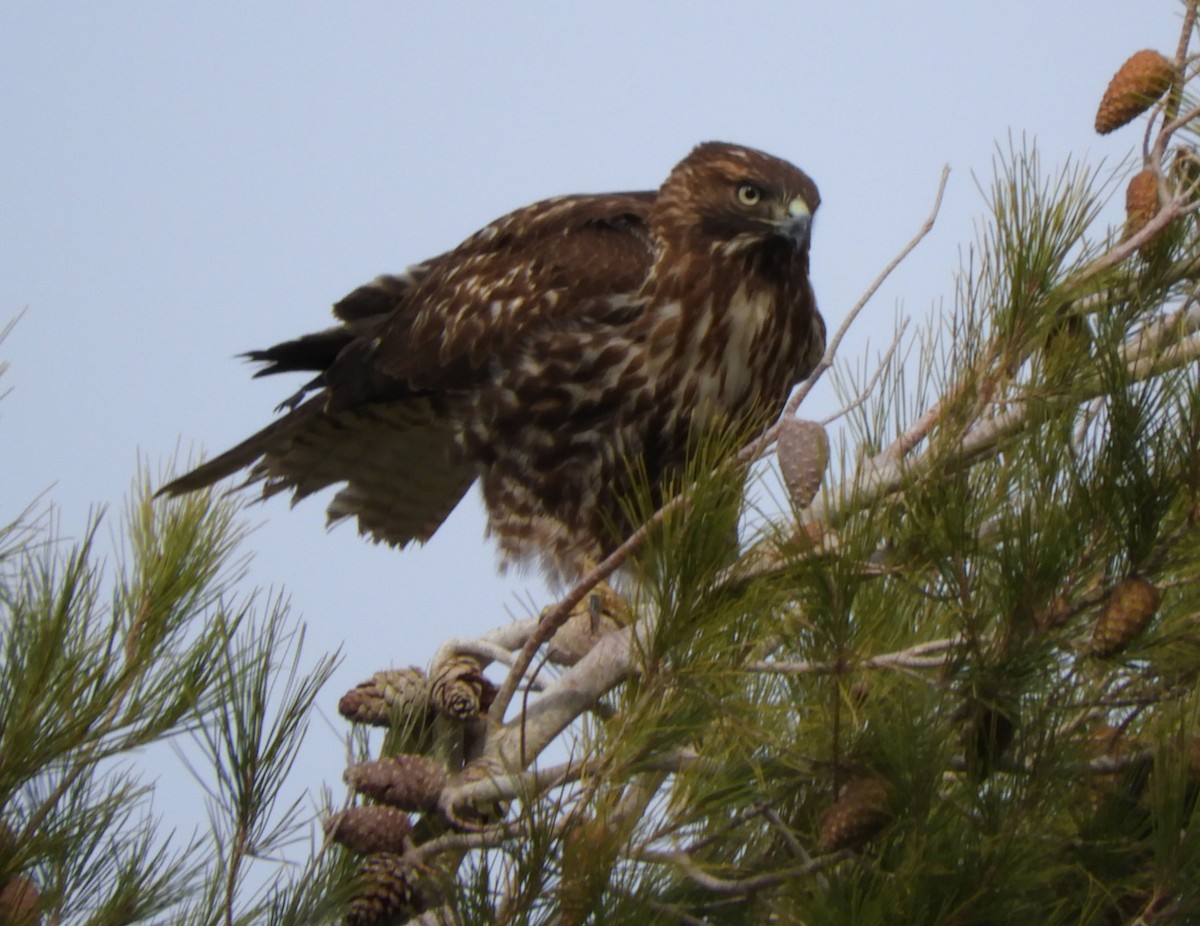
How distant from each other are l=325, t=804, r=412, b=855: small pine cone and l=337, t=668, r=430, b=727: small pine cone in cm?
42

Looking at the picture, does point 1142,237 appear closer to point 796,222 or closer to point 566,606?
point 566,606

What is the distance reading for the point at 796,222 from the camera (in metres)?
4.23

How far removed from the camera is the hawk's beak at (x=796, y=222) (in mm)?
4223

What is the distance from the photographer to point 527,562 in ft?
14.8

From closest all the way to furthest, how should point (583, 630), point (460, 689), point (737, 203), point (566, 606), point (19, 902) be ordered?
point (566, 606) → point (19, 902) → point (460, 689) → point (583, 630) → point (737, 203)

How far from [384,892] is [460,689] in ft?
1.72

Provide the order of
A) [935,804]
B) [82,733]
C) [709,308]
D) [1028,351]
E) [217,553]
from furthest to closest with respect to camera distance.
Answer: [709,308], [217,553], [82,733], [1028,351], [935,804]

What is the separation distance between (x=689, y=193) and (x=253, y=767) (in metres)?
2.40

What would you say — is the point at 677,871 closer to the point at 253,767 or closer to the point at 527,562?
the point at 253,767

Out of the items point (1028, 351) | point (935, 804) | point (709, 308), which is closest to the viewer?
point (935, 804)

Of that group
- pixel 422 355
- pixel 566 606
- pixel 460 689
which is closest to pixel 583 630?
pixel 460 689

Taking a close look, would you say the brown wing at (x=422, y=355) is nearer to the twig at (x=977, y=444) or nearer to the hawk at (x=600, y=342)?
the hawk at (x=600, y=342)

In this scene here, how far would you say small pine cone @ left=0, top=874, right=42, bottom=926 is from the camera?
8.22ft

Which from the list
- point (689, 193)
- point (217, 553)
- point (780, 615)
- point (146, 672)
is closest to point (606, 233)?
point (689, 193)
